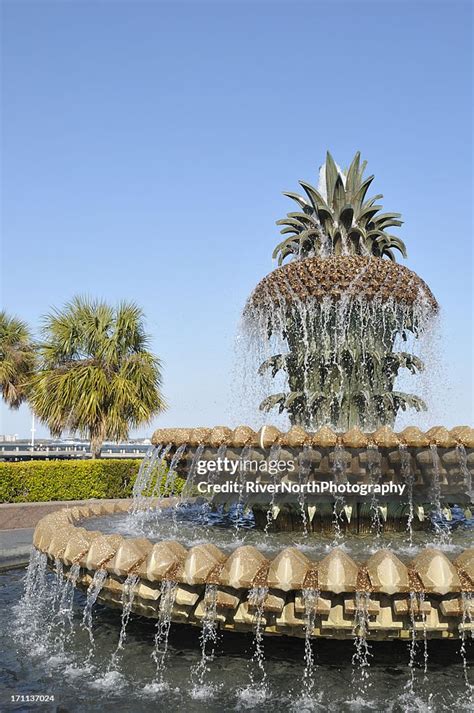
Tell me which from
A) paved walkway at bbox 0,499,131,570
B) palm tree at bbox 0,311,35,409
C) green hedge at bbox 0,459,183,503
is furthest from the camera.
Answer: palm tree at bbox 0,311,35,409

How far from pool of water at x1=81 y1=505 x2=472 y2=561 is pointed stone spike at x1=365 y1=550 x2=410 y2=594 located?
3.03 ft

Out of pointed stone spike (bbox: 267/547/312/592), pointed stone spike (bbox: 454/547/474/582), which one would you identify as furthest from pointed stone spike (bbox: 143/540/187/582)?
pointed stone spike (bbox: 454/547/474/582)

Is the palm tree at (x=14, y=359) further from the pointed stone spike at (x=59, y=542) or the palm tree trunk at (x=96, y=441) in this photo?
the pointed stone spike at (x=59, y=542)

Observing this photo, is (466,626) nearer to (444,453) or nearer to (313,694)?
(313,694)

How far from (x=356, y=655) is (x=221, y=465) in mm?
2452

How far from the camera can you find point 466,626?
4.55m

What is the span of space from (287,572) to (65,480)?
12856 millimetres

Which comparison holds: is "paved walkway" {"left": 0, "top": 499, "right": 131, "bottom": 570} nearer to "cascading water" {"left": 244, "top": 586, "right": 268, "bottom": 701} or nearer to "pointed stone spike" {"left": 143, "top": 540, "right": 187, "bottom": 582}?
"pointed stone spike" {"left": 143, "top": 540, "right": 187, "bottom": 582}

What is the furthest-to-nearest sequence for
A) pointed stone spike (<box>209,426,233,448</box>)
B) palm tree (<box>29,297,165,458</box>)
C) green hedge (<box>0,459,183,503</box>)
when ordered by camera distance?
palm tree (<box>29,297,165,458</box>), green hedge (<box>0,459,183,503</box>), pointed stone spike (<box>209,426,233,448</box>)

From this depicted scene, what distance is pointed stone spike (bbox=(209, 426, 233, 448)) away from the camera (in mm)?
6551

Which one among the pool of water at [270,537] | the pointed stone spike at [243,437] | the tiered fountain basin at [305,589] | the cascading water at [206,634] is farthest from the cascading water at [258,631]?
the pointed stone spike at [243,437]

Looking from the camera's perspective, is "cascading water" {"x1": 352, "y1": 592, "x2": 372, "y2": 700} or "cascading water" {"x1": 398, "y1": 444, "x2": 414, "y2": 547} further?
"cascading water" {"x1": 398, "y1": 444, "x2": 414, "y2": 547}

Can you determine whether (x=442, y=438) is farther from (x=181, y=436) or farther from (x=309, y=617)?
(x=181, y=436)

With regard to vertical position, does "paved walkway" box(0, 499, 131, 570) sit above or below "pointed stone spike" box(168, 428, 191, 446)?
below
